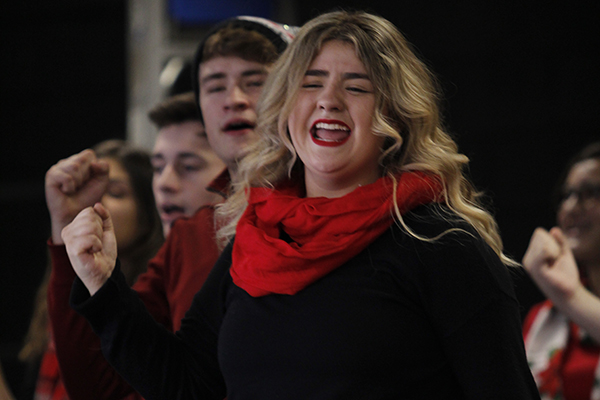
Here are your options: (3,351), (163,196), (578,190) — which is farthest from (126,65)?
(578,190)

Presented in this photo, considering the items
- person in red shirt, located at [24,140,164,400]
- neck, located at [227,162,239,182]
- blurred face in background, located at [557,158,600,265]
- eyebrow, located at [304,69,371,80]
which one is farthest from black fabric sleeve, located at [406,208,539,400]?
blurred face in background, located at [557,158,600,265]

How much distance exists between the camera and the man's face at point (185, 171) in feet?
6.23

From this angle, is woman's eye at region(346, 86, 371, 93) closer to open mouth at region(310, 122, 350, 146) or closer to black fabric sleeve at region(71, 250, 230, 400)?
open mouth at region(310, 122, 350, 146)

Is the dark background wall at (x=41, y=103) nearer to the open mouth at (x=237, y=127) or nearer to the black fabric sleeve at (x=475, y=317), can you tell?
the open mouth at (x=237, y=127)

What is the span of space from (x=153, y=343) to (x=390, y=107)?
56 centimetres

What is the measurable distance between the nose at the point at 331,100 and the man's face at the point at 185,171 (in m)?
0.86

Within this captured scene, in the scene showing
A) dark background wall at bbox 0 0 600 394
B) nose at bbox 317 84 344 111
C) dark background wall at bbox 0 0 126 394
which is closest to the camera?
nose at bbox 317 84 344 111

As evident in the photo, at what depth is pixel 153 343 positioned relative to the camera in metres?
1.13

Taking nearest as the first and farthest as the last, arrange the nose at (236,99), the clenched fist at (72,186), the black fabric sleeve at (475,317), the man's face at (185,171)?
the black fabric sleeve at (475,317)
the clenched fist at (72,186)
the nose at (236,99)
the man's face at (185,171)

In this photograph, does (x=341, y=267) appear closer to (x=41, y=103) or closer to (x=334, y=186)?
(x=334, y=186)

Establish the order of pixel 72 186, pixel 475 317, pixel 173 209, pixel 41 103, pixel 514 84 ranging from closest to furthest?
1. pixel 475 317
2. pixel 72 186
3. pixel 173 209
4. pixel 514 84
5. pixel 41 103

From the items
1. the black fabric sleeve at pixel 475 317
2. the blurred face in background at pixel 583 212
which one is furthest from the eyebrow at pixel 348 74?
the blurred face in background at pixel 583 212

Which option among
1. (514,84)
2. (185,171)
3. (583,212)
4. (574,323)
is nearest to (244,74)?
(185,171)

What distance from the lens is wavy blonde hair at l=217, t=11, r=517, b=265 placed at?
109cm
